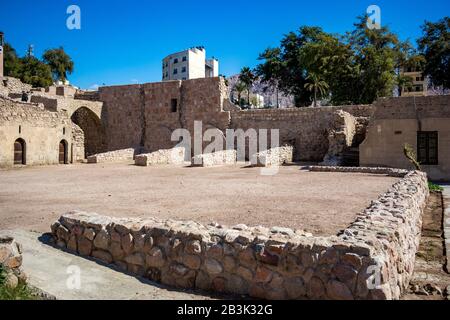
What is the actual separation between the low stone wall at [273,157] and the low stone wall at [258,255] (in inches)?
513

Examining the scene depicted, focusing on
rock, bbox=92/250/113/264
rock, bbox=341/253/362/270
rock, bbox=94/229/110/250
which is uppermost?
rock, bbox=341/253/362/270

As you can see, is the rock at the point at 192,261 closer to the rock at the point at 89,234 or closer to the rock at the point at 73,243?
the rock at the point at 89,234

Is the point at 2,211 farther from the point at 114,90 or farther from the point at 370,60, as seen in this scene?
the point at 370,60

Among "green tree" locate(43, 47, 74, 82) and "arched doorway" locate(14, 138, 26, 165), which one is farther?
"green tree" locate(43, 47, 74, 82)

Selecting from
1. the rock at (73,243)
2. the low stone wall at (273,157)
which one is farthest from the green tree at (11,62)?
the rock at (73,243)

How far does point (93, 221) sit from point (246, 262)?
242cm

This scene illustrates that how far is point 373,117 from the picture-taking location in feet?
56.6

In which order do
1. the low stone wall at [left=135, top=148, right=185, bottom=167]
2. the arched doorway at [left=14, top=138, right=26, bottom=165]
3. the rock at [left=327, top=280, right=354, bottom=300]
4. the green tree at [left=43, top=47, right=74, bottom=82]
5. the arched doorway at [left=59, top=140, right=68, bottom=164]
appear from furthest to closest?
the green tree at [left=43, top=47, right=74, bottom=82] → the arched doorway at [left=59, top=140, right=68, bottom=164] → the low stone wall at [left=135, top=148, right=185, bottom=167] → the arched doorway at [left=14, top=138, right=26, bottom=165] → the rock at [left=327, top=280, right=354, bottom=300]

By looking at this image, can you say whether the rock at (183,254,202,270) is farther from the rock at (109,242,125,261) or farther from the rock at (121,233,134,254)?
the rock at (109,242,125,261)

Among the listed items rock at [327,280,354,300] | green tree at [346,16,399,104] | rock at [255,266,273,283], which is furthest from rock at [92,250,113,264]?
green tree at [346,16,399,104]

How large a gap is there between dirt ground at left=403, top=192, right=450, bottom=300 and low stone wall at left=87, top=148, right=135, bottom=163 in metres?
18.7

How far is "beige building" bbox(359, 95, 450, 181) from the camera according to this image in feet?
51.9

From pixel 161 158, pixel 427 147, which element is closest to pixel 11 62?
pixel 161 158
